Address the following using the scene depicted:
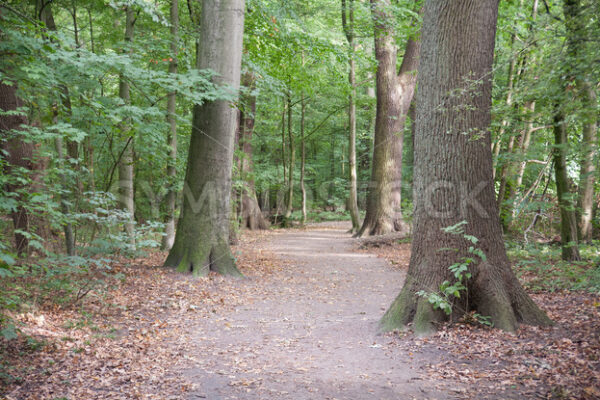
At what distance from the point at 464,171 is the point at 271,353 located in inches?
125

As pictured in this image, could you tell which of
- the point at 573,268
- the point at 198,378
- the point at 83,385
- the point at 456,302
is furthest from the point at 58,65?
the point at 573,268

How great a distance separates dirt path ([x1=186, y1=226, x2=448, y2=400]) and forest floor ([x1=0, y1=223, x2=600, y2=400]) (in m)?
0.02

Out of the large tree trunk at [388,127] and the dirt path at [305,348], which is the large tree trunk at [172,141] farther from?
the large tree trunk at [388,127]

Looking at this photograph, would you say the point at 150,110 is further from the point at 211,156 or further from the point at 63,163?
the point at 63,163

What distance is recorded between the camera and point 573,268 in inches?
283

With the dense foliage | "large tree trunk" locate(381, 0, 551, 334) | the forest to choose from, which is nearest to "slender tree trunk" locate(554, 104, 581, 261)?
the forest

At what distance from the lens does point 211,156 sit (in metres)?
7.98

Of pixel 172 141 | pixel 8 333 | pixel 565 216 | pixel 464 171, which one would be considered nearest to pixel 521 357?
pixel 464 171

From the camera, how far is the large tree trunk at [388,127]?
14766 millimetres

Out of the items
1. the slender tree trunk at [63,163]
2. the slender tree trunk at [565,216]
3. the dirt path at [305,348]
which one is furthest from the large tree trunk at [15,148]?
the slender tree trunk at [565,216]

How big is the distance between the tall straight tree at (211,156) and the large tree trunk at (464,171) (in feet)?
14.3

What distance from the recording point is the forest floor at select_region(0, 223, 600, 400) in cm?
353

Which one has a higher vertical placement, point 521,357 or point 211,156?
point 211,156

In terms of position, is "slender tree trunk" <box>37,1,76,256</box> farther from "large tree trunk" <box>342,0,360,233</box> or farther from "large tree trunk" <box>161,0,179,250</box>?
"large tree trunk" <box>342,0,360,233</box>
